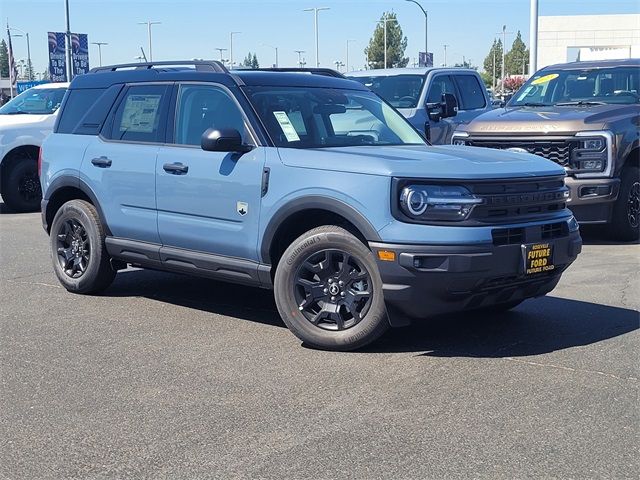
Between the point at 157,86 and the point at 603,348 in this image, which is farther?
the point at 157,86

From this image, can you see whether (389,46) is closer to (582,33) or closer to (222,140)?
(582,33)

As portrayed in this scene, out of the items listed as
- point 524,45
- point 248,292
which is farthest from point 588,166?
point 524,45

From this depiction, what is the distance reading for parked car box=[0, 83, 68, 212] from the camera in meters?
13.1

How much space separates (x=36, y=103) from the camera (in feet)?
46.5

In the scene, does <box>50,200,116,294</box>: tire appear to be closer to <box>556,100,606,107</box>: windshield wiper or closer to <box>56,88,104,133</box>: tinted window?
<box>56,88,104,133</box>: tinted window

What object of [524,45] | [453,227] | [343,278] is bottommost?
[343,278]

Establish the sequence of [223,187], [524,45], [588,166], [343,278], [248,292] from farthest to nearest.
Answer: [524,45] → [588,166] → [248,292] → [223,187] → [343,278]

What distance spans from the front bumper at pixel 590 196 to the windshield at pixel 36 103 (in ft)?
27.1

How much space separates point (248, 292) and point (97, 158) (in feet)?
5.37

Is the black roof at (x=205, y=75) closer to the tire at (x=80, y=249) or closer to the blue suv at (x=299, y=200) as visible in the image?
the blue suv at (x=299, y=200)

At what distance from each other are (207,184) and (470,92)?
28.7 ft

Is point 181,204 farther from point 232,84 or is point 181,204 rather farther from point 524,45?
point 524,45

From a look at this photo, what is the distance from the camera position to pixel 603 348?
5.58m

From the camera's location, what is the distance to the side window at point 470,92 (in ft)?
45.5
